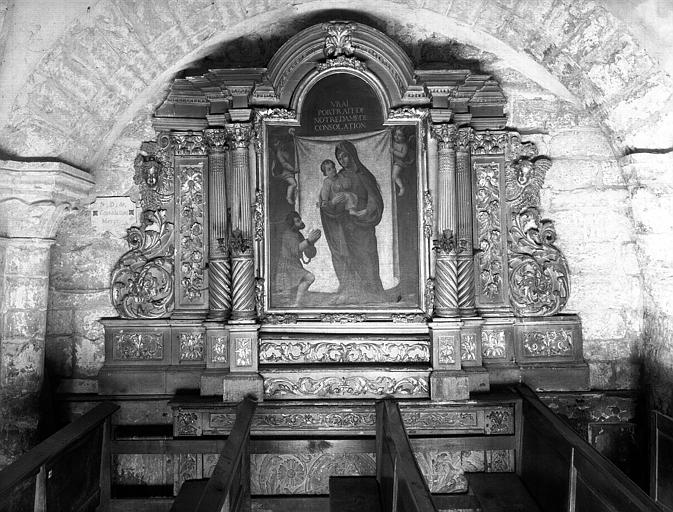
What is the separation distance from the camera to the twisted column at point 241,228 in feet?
15.4

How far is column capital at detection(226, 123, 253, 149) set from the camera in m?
4.73

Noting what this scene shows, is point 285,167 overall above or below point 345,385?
above

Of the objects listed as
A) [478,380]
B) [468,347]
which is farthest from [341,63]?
[478,380]

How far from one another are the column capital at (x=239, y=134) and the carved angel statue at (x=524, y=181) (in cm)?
223

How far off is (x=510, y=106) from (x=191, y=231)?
2.98m

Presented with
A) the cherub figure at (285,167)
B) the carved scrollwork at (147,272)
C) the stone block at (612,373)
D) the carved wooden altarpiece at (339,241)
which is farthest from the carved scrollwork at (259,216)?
the stone block at (612,373)

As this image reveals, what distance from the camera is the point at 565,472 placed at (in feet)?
11.8

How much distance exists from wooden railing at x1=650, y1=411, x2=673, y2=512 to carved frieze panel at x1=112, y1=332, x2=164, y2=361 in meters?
3.94

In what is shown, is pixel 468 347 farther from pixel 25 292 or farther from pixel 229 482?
pixel 25 292

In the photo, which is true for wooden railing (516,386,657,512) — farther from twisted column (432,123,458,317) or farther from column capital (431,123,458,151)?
column capital (431,123,458,151)

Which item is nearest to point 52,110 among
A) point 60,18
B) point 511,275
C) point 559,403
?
point 60,18

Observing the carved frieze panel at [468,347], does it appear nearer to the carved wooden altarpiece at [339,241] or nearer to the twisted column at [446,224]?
the carved wooden altarpiece at [339,241]

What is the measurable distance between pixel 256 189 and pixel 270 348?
4.38 feet

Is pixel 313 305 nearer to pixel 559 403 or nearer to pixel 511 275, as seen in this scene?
pixel 511 275
